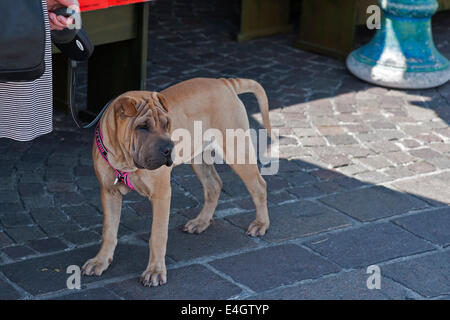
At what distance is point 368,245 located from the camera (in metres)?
4.40

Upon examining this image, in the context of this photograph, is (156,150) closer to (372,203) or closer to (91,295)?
(91,295)

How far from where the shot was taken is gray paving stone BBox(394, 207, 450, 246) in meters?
4.51

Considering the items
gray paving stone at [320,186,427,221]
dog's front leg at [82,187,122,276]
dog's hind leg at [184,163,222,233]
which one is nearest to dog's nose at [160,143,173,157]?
dog's front leg at [82,187,122,276]

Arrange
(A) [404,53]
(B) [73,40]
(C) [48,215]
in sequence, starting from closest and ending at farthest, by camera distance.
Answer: (B) [73,40], (C) [48,215], (A) [404,53]

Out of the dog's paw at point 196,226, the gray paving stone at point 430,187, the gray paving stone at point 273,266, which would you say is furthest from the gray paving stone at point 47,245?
the gray paving stone at point 430,187

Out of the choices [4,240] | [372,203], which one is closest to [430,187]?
[372,203]

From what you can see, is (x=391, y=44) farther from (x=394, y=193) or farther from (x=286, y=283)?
(x=286, y=283)

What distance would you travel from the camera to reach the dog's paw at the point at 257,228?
14.7ft

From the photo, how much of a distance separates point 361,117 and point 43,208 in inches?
127

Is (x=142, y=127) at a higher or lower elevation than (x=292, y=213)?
higher

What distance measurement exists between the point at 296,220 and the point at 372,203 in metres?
0.62

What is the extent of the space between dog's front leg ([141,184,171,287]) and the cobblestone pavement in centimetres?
7

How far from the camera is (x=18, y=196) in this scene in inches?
191

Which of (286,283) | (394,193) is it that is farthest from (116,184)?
(394,193)
